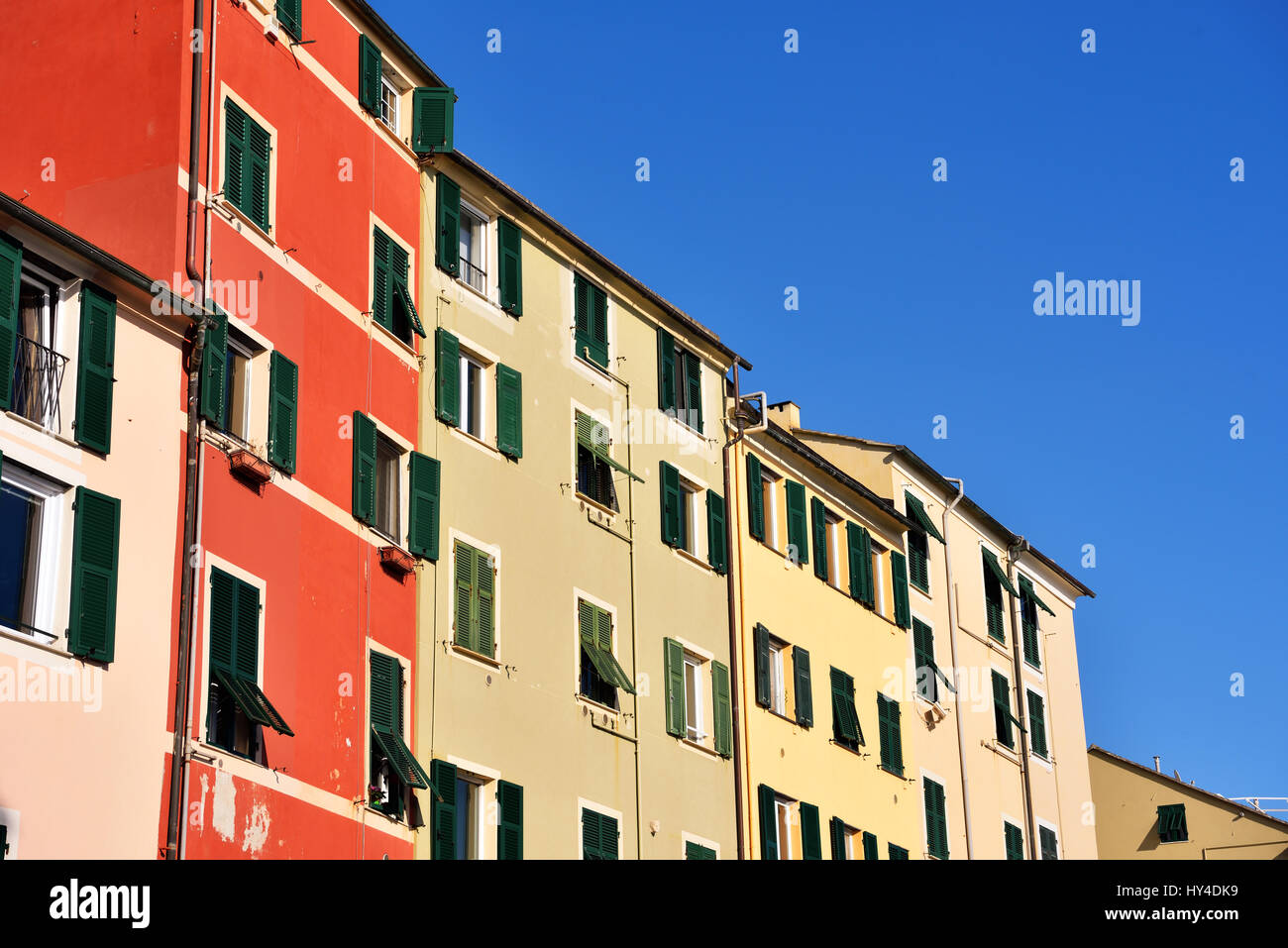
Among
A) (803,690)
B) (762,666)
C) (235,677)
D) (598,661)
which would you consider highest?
(762,666)

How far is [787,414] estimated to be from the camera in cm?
A: 4303

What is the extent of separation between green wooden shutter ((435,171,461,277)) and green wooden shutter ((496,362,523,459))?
172 cm

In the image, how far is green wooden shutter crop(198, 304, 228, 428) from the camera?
23156mm

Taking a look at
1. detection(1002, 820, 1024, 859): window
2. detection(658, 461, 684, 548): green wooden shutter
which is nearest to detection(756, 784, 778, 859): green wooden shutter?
detection(658, 461, 684, 548): green wooden shutter

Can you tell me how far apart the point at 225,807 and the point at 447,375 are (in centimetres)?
855

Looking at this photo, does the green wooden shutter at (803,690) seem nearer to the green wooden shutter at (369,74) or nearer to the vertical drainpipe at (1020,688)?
the vertical drainpipe at (1020,688)

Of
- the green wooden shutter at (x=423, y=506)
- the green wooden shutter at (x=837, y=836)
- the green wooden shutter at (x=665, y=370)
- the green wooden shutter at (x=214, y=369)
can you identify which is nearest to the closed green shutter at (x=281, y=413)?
the green wooden shutter at (x=214, y=369)

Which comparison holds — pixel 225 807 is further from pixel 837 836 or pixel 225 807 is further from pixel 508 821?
pixel 837 836

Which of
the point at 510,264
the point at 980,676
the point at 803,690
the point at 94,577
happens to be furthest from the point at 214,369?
the point at 980,676

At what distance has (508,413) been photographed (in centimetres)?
2997

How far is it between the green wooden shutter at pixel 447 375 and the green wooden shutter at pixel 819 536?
11.0 metres
